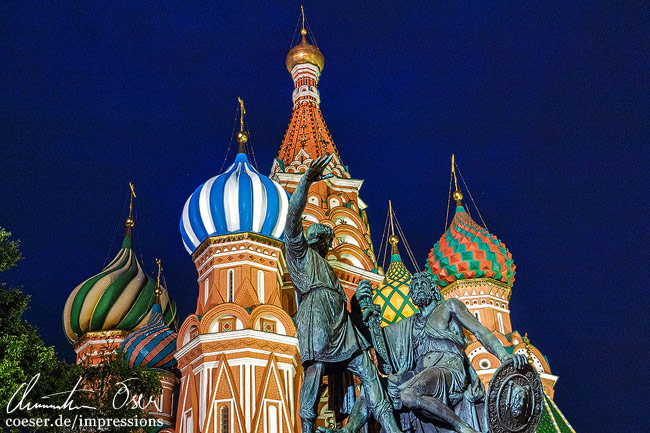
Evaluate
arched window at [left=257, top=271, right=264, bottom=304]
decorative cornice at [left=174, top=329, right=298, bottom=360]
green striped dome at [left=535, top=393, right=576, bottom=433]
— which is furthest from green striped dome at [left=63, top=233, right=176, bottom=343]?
green striped dome at [left=535, top=393, right=576, bottom=433]

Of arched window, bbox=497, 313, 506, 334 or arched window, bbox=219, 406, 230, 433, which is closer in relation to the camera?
arched window, bbox=219, 406, 230, 433

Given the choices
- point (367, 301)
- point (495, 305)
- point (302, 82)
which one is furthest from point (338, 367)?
point (302, 82)

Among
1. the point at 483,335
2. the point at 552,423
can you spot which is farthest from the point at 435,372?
the point at 552,423

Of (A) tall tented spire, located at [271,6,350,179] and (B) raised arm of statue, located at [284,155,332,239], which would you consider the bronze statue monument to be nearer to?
(B) raised arm of statue, located at [284,155,332,239]

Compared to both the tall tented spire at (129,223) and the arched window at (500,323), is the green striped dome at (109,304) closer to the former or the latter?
the tall tented spire at (129,223)

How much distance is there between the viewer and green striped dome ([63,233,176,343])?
25781mm

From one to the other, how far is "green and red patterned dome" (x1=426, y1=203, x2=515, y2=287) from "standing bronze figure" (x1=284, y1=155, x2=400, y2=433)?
66.1 ft

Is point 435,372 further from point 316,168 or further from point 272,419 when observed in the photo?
point 272,419

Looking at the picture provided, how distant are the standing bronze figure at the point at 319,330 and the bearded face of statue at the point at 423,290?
0.57 metres

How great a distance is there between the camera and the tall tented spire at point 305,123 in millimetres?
26828

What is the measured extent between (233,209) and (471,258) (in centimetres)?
957

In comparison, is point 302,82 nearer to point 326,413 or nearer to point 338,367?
point 326,413

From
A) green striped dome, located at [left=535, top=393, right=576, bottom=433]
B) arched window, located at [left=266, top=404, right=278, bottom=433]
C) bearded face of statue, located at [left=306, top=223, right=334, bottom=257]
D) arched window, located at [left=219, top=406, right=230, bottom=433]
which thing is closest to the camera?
bearded face of statue, located at [left=306, top=223, right=334, bottom=257]

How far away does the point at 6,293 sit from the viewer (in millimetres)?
12180
